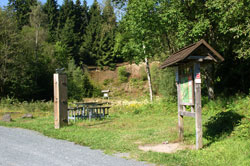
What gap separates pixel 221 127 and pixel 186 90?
2.50 m

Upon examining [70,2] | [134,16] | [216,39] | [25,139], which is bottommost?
[25,139]

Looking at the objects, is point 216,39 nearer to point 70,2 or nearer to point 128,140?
point 128,140

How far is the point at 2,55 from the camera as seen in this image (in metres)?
29.3

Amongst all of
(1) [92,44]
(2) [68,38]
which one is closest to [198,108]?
(2) [68,38]

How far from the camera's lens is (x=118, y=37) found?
27.4 meters

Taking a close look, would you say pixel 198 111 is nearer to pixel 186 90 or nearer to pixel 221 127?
pixel 186 90

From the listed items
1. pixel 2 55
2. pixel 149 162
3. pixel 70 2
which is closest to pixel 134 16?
pixel 149 162

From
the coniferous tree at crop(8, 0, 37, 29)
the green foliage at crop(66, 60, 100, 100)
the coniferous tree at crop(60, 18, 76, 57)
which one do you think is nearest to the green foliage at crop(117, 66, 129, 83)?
the green foliage at crop(66, 60, 100, 100)

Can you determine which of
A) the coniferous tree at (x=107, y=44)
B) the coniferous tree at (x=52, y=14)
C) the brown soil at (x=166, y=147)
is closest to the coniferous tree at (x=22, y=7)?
the coniferous tree at (x=52, y=14)

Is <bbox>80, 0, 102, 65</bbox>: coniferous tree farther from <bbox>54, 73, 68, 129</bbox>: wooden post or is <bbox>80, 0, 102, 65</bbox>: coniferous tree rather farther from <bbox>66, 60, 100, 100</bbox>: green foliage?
<bbox>54, 73, 68, 129</bbox>: wooden post

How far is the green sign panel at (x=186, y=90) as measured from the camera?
24.4ft

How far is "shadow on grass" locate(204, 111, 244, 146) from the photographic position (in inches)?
318

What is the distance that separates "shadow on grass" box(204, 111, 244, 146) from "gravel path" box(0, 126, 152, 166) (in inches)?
125

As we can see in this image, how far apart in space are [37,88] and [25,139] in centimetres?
2732
